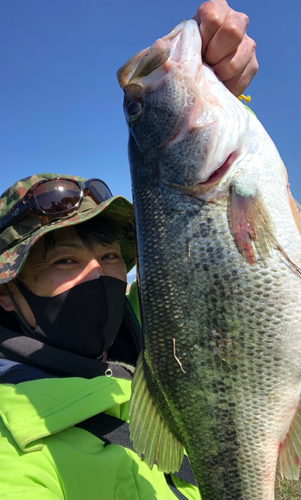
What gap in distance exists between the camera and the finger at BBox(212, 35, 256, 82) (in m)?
1.74

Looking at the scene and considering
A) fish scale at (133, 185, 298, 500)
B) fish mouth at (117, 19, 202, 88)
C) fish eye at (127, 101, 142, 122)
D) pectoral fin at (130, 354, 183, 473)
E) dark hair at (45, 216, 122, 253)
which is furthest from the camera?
dark hair at (45, 216, 122, 253)

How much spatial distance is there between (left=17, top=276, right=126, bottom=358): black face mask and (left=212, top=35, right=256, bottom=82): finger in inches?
57.3

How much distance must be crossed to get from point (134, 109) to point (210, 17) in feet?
1.90

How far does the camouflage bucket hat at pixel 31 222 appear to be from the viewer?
214 centimetres

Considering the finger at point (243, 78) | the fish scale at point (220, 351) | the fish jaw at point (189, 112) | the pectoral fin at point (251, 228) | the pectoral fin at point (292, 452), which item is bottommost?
the pectoral fin at point (292, 452)

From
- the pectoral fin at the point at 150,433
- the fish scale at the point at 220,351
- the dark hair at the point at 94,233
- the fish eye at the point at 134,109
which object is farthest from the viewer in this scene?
the dark hair at the point at 94,233

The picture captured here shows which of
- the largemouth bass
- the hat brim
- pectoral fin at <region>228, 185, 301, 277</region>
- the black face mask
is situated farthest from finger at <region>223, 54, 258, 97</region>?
the black face mask

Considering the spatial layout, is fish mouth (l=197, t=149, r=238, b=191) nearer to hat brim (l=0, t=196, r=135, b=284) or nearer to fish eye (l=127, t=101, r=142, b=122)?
fish eye (l=127, t=101, r=142, b=122)

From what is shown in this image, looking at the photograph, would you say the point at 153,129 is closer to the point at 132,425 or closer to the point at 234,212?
the point at 234,212

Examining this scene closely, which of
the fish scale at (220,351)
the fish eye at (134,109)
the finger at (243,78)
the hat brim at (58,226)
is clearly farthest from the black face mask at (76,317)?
the finger at (243,78)

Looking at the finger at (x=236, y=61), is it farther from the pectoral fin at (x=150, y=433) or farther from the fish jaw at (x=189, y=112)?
the pectoral fin at (x=150, y=433)

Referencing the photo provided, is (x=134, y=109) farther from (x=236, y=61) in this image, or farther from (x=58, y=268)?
(x=58, y=268)

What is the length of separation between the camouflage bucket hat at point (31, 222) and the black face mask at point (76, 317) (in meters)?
0.20

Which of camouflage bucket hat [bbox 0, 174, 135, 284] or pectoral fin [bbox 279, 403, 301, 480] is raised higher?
camouflage bucket hat [bbox 0, 174, 135, 284]
